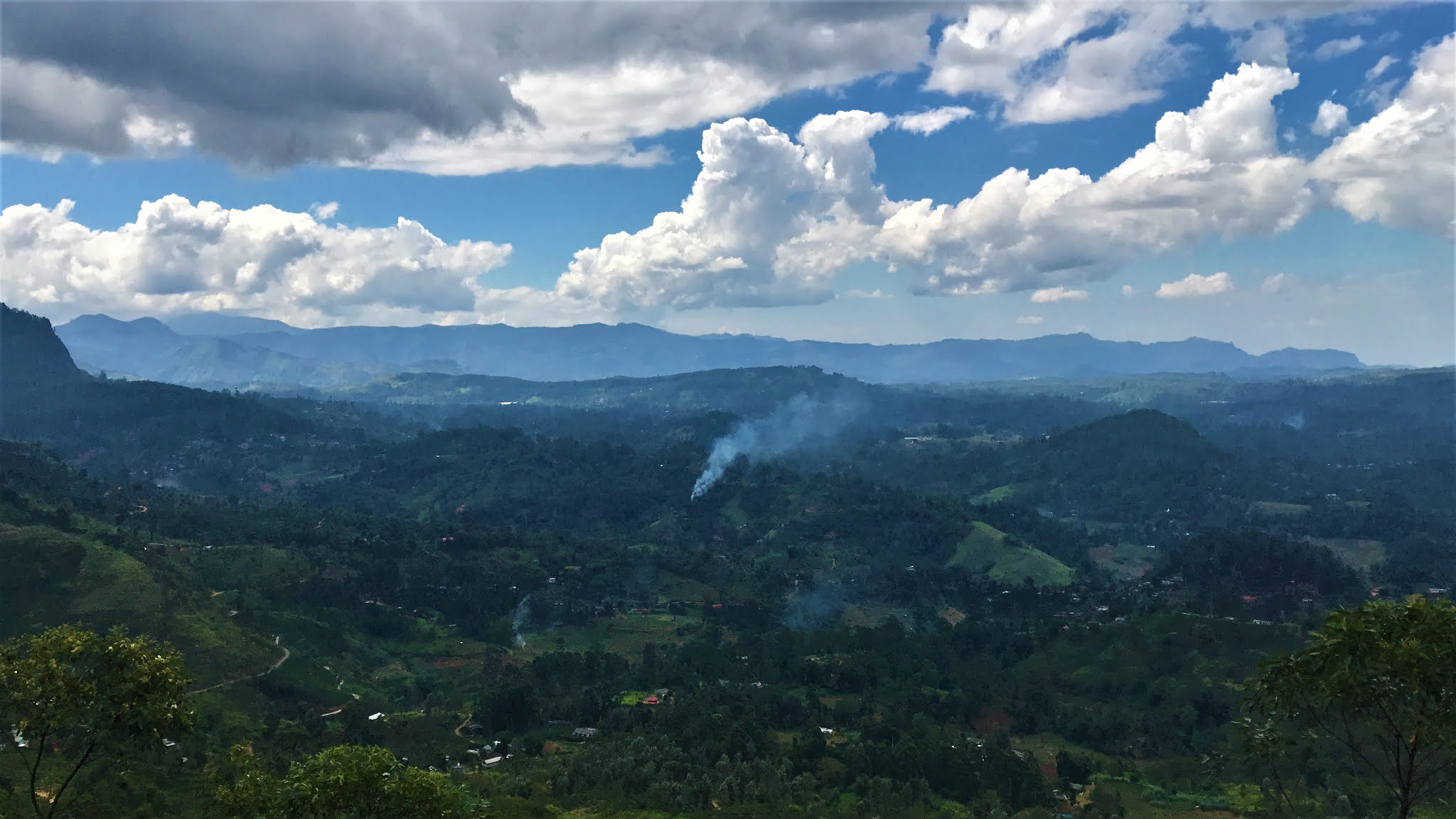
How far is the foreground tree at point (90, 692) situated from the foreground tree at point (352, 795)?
384 cm

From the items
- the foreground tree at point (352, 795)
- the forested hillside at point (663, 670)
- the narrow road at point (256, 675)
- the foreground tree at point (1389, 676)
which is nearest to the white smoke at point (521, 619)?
the forested hillside at point (663, 670)

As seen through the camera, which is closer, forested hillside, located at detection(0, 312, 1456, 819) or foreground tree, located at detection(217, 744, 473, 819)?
foreground tree, located at detection(217, 744, 473, 819)

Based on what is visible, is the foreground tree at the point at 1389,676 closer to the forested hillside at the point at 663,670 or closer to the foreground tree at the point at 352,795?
the forested hillside at the point at 663,670

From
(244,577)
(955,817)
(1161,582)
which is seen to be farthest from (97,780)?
(1161,582)

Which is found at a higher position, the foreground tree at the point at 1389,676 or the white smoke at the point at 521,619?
the foreground tree at the point at 1389,676

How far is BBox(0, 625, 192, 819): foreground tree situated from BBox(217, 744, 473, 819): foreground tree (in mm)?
3835

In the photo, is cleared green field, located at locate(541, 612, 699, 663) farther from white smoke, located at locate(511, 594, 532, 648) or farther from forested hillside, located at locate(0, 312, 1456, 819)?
white smoke, located at locate(511, 594, 532, 648)

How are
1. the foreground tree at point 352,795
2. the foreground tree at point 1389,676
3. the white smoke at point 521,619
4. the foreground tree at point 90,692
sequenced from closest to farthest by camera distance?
the foreground tree at point 1389,676, the foreground tree at point 352,795, the foreground tree at point 90,692, the white smoke at point 521,619

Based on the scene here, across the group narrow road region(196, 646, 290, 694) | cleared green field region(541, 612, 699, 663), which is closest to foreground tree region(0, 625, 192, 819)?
narrow road region(196, 646, 290, 694)

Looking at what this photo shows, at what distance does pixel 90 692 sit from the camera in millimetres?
Result: 34750

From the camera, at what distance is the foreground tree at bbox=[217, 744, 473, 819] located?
34.0 meters

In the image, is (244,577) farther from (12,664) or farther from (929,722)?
(12,664)

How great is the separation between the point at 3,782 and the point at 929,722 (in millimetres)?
83804

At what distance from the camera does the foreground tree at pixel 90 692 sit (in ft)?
113
